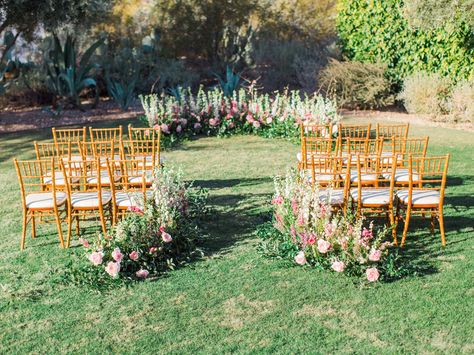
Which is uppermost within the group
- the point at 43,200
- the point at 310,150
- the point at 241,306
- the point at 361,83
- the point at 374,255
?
the point at 361,83

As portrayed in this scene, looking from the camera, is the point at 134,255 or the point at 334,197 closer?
the point at 134,255

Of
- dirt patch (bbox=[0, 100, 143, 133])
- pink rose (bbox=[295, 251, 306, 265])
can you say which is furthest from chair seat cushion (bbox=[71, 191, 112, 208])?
dirt patch (bbox=[0, 100, 143, 133])

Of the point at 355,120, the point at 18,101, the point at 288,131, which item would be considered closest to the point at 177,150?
the point at 288,131

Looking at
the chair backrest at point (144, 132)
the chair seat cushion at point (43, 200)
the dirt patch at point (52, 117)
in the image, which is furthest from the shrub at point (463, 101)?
the chair seat cushion at point (43, 200)

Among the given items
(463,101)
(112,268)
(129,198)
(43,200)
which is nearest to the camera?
(112,268)

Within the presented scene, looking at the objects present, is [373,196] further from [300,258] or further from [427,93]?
[427,93]

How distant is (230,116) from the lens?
12.3m

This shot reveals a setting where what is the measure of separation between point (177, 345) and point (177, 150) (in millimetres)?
7288

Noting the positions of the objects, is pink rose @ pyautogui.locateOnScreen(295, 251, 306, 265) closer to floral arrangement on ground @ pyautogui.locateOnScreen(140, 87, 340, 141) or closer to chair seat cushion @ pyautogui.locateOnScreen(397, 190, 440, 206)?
chair seat cushion @ pyautogui.locateOnScreen(397, 190, 440, 206)

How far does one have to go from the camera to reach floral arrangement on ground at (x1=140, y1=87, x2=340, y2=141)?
11.8 m

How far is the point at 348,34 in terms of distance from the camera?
16172 millimetres

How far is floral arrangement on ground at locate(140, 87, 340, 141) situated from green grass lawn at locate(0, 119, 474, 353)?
544cm

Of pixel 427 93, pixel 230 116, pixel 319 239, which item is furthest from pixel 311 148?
pixel 427 93

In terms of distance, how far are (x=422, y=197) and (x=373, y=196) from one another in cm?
48
